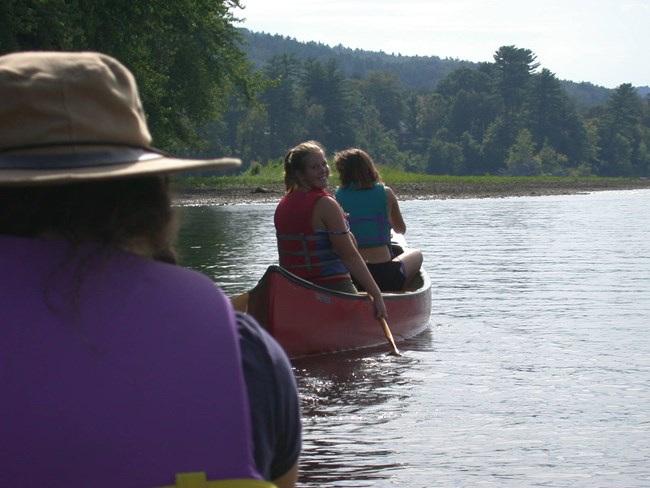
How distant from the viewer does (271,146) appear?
111 metres

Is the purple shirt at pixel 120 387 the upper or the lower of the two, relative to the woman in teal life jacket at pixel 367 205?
upper

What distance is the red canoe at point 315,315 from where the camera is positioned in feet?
25.0

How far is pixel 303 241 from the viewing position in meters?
7.75

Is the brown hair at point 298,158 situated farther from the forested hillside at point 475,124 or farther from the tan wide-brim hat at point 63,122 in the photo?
the forested hillside at point 475,124

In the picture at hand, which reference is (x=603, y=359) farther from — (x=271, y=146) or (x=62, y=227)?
(x=271, y=146)

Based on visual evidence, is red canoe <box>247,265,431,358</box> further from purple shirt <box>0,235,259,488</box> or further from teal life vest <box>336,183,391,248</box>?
purple shirt <box>0,235,259,488</box>

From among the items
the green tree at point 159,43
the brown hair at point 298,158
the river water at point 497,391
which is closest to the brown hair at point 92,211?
the river water at point 497,391

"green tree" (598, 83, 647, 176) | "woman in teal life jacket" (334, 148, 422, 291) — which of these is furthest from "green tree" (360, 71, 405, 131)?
"woman in teal life jacket" (334, 148, 422, 291)

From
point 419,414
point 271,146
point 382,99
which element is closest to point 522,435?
point 419,414

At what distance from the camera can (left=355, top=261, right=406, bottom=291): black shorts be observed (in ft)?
31.2

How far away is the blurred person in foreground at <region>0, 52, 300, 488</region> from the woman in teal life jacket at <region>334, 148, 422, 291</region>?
288 inches

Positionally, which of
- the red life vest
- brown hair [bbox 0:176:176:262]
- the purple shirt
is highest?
brown hair [bbox 0:176:176:262]

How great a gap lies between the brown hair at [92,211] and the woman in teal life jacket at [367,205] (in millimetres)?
7266

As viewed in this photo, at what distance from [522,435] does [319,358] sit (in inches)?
94.2
